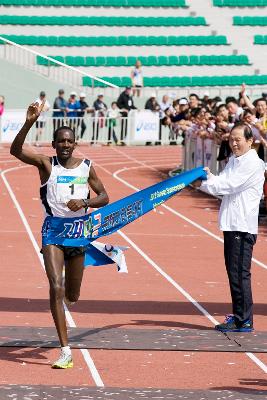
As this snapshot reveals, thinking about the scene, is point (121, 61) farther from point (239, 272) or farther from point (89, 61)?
point (239, 272)

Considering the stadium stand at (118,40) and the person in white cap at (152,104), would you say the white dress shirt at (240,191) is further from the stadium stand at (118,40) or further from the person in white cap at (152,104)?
the stadium stand at (118,40)

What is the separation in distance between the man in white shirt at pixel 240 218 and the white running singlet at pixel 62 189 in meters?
1.49

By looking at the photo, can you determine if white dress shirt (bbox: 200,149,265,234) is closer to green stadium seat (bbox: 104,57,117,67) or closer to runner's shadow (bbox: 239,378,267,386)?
runner's shadow (bbox: 239,378,267,386)

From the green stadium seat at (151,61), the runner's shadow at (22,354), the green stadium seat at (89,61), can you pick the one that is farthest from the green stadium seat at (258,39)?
the runner's shadow at (22,354)

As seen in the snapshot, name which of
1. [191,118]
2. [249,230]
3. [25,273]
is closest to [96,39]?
[191,118]

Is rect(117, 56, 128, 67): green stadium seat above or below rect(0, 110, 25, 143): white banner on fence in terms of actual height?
above

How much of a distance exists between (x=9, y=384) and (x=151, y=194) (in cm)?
327

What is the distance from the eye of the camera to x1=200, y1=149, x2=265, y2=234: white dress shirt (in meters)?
11.4

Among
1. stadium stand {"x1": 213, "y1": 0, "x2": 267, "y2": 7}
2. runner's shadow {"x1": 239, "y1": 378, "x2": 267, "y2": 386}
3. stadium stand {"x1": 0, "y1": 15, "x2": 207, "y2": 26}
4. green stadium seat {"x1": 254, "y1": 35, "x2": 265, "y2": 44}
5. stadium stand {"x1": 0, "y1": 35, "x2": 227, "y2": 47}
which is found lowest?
runner's shadow {"x1": 239, "y1": 378, "x2": 267, "y2": 386}

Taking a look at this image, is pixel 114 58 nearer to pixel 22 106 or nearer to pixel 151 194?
pixel 22 106

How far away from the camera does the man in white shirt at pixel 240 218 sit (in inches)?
452

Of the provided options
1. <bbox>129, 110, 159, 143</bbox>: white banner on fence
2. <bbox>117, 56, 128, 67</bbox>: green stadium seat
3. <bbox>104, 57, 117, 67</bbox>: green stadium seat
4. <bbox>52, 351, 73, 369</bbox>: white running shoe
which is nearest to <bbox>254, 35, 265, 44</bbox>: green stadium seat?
<bbox>117, 56, 128, 67</bbox>: green stadium seat

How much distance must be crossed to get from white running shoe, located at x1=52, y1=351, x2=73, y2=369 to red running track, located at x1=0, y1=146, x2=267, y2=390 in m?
0.06

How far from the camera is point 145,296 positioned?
1343 cm
